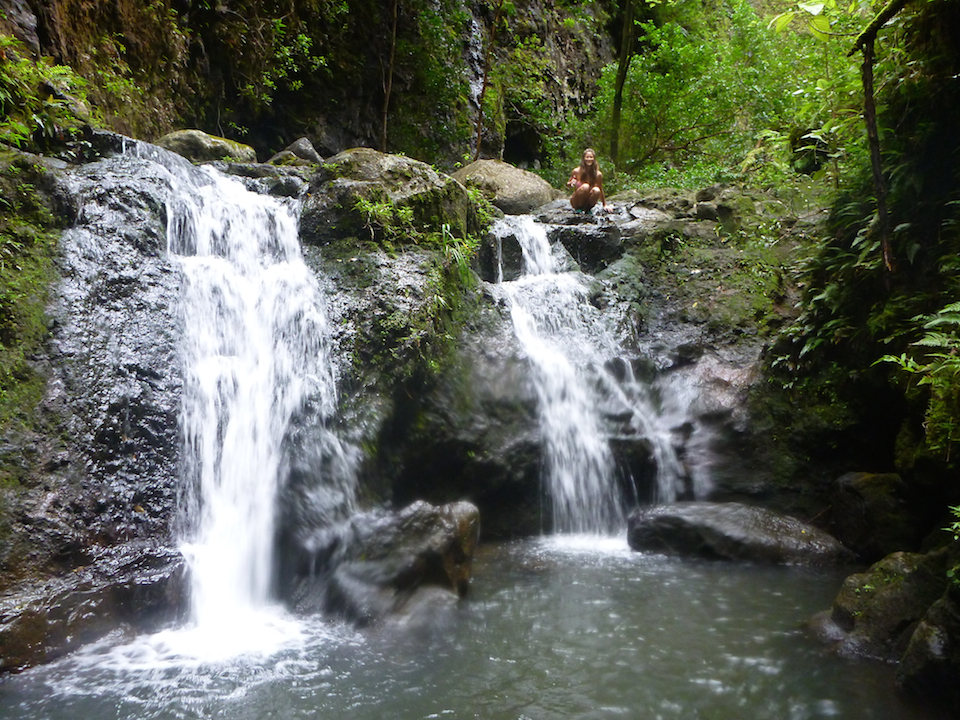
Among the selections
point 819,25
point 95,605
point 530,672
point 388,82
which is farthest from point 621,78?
point 95,605

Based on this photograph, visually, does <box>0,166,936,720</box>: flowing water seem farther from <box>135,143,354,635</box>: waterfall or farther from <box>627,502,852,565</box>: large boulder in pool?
<box>627,502,852,565</box>: large boulder in pool

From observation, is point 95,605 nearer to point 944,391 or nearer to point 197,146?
point 944,391

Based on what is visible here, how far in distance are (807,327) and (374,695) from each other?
5.50 m

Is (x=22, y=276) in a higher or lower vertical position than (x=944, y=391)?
higher

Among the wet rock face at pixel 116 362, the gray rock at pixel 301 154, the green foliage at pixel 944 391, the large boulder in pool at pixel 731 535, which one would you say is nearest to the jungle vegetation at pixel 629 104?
the green foliage at pixel 944 391

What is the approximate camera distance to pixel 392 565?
4609 mm

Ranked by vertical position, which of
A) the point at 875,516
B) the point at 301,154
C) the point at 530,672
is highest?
the point at 301,154

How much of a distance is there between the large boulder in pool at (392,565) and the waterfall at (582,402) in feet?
6.17

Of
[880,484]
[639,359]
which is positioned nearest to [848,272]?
[880,484]

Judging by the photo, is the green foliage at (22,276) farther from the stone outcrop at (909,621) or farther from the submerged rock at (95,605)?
the stone outcrop at (909,621)

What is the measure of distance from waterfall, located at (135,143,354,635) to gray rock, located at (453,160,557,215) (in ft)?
16.9

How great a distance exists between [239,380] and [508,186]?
7.43 meters

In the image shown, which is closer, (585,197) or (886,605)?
(886,605)

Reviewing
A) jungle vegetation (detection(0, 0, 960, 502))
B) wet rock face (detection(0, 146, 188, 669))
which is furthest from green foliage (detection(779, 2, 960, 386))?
wet rock face (detection(0, 146, 188, 669))
